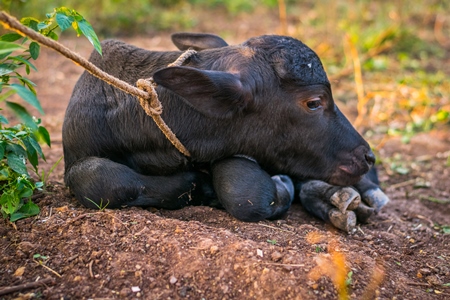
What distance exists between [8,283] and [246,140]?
5.90ft

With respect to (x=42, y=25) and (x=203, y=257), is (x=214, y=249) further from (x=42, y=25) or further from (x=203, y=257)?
(x=42, y=25)

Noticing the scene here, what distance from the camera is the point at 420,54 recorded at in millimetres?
10148

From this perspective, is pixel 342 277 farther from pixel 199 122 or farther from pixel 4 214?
pixel 4 214

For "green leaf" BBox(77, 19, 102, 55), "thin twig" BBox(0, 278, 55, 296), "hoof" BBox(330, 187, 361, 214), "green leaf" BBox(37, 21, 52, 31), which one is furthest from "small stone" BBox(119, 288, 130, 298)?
"hoof" BBox(330, 187, 361, 214)

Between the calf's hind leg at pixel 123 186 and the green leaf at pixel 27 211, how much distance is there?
0.33 m

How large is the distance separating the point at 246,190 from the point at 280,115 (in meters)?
0.59

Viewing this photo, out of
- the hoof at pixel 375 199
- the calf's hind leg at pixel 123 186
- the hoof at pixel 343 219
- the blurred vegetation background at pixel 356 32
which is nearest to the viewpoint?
the calf's hind leg at pixel 123 186

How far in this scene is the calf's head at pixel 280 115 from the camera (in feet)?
11.9

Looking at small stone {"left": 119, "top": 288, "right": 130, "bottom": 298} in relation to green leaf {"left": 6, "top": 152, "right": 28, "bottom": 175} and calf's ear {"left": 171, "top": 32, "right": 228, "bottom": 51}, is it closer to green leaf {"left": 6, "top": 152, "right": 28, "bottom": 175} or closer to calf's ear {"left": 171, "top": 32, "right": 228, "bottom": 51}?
green leaf {"left": 6, "top": 152, "right": 28, "bottom": 175}

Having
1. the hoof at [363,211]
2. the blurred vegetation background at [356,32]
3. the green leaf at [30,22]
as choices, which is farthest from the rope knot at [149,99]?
the blurred vegetation background at [356,32]

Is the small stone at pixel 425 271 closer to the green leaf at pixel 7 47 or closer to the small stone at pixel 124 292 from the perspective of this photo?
the small stone at pixel 124 292

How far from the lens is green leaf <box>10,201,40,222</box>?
3.36 m

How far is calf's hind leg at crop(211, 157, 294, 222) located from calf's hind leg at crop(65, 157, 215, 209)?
25cm

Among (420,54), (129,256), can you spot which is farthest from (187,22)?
(129,256)
